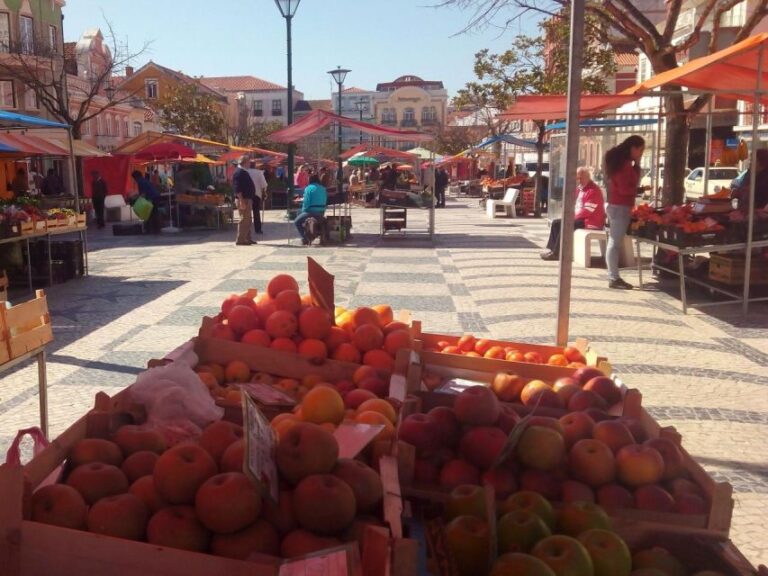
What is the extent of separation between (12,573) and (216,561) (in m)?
0.56

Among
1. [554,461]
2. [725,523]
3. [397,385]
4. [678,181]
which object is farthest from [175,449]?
[678,181]

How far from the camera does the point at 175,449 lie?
7.39 ft

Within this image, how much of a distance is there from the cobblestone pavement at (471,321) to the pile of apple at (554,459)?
92cm

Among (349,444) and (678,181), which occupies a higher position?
(678,181)

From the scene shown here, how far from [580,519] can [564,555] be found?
307mm

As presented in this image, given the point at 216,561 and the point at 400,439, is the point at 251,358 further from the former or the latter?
the point at 216,561

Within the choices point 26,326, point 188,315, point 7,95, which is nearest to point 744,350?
point 188,315

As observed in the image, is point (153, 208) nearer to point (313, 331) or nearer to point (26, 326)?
point (26, 326)

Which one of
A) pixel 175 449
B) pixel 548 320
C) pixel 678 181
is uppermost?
pixel 678 181

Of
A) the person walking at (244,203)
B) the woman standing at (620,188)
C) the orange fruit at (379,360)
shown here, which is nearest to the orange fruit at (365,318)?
the orange fruit at (379,360)

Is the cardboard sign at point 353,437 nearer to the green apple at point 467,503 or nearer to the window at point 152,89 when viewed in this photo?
the green apple at point 467,503

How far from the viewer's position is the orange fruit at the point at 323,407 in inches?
119

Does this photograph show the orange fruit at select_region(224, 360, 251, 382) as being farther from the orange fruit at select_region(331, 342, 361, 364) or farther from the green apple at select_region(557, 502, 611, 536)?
the green apple at select_region(557, 502, 611, 536)

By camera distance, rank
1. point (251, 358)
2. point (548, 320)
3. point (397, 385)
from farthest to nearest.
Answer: point (548, 320) → point (251, 358) → point (397, 385)
